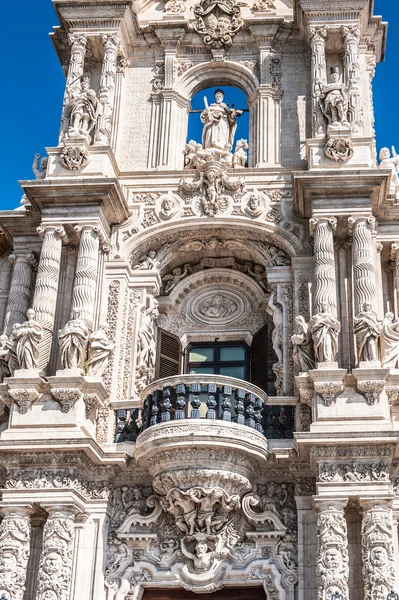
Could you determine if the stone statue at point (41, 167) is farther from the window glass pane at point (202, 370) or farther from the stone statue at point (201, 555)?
the stone statue at point (201, 555)

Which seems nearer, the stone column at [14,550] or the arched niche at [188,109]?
the stone column at [14,550]

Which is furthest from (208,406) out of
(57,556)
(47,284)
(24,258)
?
(24,258)

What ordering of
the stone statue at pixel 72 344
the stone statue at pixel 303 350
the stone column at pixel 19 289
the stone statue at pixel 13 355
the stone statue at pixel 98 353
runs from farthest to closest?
1. the stone column at pixel 19 289
2. the stone statue at pixel 13 355
3. the stone statue at pixel 98 353
4. the stone statue at pixel 72 344
5. the stone statue at pixel 303 350

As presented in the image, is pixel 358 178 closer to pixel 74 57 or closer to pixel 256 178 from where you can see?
pixel 256 178

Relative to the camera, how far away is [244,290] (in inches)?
813

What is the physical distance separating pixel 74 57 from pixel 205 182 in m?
4.31

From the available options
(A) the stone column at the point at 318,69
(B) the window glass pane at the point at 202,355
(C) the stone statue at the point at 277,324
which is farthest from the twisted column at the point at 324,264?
(B) the window glass pane at the point at 202,355

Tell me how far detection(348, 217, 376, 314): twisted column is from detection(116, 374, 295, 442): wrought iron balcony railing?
7.80 feet

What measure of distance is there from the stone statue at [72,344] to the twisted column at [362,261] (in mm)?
4997

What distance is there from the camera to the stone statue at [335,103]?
19938 mm

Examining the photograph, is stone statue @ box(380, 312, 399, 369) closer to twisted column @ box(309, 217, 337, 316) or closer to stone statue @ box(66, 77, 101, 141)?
twisted column @ box(309, 217, 337, 316)

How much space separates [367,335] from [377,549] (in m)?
→ 3.75

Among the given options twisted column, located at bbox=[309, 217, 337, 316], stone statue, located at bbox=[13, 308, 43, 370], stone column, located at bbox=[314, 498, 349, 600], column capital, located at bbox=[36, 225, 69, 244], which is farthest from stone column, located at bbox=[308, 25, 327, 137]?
stone column, located at bbox=[314, 498, 349, 600]

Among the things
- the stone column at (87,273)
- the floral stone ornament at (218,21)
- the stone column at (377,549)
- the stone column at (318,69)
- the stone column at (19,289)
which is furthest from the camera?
the floral stone ornament at (218,21)
